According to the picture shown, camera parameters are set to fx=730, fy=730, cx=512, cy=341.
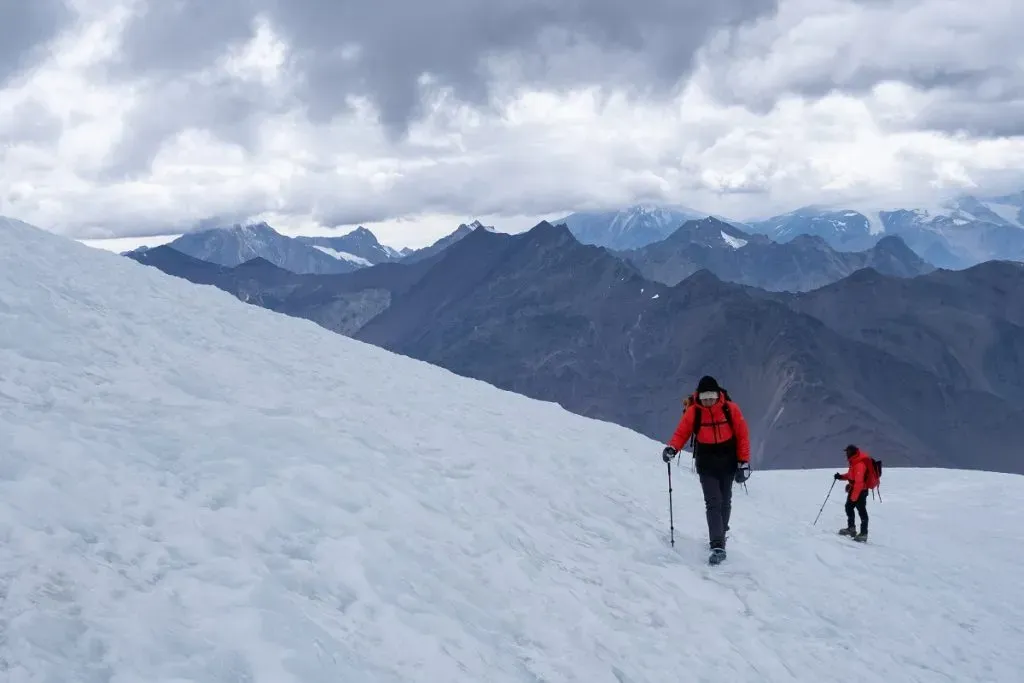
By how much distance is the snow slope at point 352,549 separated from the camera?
21.2 feet

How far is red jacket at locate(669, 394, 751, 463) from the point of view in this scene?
1163 cm

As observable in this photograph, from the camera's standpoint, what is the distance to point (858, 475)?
18.7 meters

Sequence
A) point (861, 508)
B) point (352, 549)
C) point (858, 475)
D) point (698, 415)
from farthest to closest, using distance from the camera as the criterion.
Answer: point (858, 475)
point (861, 508)
point (698, 415)
point (352, 549)

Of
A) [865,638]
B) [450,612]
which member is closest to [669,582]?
[865,638]

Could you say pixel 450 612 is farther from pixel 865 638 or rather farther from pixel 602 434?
pixel 602 434

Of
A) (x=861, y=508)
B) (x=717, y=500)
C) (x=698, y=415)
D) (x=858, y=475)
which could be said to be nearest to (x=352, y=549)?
(x=698, y=415)

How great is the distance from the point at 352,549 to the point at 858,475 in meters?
15.0

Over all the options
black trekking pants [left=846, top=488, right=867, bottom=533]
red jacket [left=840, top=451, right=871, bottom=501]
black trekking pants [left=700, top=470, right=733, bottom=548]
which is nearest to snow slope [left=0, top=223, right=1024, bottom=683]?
black trekking pants [left=700, top=470, right=733, bottom=548]

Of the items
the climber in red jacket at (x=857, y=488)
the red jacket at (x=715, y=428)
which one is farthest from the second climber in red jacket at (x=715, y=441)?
the climber in red jacket at (x=857, y=488)

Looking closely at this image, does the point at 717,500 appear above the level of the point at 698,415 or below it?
below


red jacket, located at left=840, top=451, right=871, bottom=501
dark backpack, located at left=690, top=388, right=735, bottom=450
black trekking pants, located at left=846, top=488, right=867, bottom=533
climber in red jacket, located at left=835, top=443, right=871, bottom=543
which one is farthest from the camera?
red jacket, located at left=840, top=451, right=871, bottom=501

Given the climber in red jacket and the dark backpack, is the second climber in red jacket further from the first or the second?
the climber in red jacket

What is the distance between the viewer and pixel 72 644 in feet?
19.0

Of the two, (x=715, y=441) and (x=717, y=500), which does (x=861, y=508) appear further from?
(x=715, y=441)
